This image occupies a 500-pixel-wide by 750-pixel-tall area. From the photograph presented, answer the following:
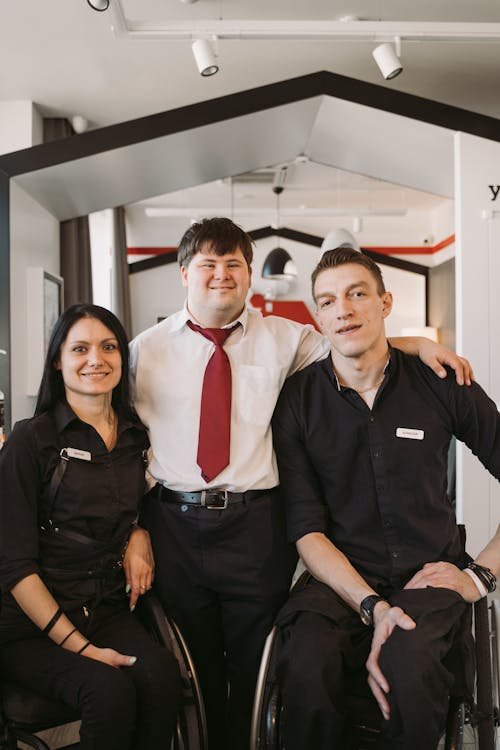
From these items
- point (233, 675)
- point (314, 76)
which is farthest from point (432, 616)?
point (314, 76)

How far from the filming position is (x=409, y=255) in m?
10.9

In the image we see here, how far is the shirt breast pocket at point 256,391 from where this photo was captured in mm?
2125

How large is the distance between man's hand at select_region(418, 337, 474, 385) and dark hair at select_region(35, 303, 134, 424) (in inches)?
35.6

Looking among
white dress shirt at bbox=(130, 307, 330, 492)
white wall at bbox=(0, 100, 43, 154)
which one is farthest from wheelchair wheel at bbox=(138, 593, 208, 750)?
white wall at bbox=(0, 100, 43, 154)

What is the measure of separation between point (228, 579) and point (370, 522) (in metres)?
0.45

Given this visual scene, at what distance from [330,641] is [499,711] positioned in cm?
49

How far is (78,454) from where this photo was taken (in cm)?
192

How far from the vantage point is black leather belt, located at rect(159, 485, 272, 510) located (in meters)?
2.04

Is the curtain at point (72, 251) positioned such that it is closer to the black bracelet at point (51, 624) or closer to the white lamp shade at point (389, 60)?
the white lamp shade at point (389, 60)

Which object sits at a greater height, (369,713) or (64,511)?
(64,511)

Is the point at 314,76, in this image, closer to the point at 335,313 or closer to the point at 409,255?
the point at 335,313

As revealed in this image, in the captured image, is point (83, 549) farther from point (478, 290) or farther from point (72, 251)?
point (72, 251)

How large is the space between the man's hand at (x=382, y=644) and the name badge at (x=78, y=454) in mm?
888

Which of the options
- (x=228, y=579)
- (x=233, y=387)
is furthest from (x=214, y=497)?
(x=233, y=387)
